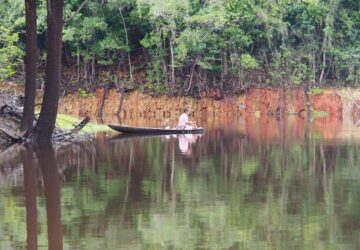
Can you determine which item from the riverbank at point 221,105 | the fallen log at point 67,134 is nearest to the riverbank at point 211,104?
the riverbank at point 221,105

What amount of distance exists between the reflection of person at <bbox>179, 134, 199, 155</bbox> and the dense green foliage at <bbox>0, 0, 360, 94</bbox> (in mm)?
17506

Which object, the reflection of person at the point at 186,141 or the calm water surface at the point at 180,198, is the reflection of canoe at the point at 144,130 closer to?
the reflection of person at the point at 186,141

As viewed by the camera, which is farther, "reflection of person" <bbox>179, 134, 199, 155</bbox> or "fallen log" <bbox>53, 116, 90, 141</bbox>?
"fallen log" <bbox>53, 116, 90, 141</bbox>

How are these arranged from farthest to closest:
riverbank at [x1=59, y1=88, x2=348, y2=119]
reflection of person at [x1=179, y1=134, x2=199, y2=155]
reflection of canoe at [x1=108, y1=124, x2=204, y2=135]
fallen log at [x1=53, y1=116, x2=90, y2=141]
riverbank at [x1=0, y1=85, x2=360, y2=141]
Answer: riverbank at [x1=59, y1=88, x2=348, y2=119]
riverbank at [x1=0, y1=85, x2=360, y2=141]
reflection of canoe at [x1=108, y1=124, x2=204, y2=135]
fallen log at [x1=53, y1=116, x2=90, y2=141]
reflection of person at [x1=179, y1=134, x2=199, y2=155]

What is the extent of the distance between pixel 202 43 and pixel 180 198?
123 feet

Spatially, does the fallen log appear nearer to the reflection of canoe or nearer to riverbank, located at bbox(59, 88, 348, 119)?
the reflection of canoe

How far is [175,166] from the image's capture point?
1834 centimetres

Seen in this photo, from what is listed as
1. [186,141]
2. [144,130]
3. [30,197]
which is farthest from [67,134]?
[30,197]

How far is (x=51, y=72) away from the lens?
24.2 m

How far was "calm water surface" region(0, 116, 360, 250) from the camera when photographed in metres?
9.67

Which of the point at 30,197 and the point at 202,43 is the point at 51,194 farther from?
the point at 202,43

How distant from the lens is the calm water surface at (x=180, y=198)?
31.7ft

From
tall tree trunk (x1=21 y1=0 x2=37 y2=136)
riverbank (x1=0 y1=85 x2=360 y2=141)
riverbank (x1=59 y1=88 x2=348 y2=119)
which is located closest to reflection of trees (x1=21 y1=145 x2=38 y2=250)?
tall tree trunk (x1=21 y1=0 x2=37 y2=136)

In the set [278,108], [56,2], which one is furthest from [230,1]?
[278,108]
